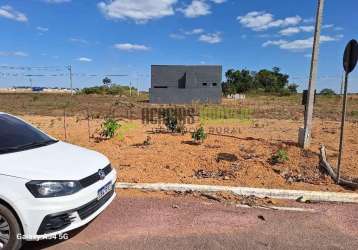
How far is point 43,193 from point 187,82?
42.6 meters

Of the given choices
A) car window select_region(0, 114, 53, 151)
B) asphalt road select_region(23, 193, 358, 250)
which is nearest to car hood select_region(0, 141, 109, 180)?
car window select_region(0, 114, 53, 151)

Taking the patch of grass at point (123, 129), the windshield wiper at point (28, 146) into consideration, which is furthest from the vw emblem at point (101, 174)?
the patch of grass at point (123, 129)

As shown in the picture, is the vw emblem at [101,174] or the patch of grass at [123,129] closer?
the vw emblem at [101,174]

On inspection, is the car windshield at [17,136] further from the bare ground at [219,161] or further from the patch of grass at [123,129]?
the patch of grass at [123,129]

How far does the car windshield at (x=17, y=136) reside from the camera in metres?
4.16

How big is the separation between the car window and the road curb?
69.8 inches

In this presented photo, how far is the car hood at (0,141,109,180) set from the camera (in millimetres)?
3541

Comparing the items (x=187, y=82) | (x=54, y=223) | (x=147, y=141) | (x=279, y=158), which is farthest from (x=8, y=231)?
(x=187, y=82)

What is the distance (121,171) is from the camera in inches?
273

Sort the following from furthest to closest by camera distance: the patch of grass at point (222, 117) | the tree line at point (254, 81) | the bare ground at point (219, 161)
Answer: the tree line at point (254, 81) → the patch of grass at point (222, 117) → the bare ground at point (219, 161)

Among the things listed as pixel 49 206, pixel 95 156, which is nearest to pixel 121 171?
pixel 95 156

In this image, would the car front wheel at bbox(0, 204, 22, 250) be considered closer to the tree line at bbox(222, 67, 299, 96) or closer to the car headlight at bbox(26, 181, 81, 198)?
the car headlight at bbox(26, 181, 81, 198)

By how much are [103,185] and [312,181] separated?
416 cm

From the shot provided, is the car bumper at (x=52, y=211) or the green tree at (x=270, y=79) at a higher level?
the green tree at (x=270, y=79)
